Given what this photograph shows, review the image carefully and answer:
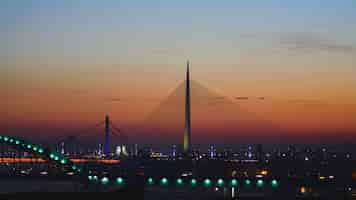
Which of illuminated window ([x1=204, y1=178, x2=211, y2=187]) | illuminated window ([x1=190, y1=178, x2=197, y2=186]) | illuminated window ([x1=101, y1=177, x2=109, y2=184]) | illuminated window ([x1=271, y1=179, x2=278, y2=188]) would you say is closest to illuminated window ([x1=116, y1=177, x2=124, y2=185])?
illuminated window ([x1=101, y1=177, x2=109, y2=184])

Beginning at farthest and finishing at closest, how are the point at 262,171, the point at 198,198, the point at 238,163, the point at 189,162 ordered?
the point at 238,163, the point at 262,171, the point at 189,162, the point at 198,198

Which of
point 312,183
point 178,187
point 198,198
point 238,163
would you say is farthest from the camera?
point 238,163

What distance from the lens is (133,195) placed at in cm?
6719

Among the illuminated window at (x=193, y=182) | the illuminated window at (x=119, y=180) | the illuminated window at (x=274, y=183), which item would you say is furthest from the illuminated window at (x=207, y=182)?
the illuminated window at (x=119, y=180)

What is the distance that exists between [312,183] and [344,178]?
13758mm

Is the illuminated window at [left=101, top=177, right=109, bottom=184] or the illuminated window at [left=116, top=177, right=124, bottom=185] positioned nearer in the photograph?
the illuminated window at [left=116, top=177, right=124, bottom=185]

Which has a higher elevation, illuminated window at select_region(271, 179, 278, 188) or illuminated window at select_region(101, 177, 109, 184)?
illuminated window at select_region(101, 177, 109, 184)

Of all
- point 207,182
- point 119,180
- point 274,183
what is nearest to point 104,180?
point 119,180

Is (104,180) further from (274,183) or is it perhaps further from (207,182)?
(274,183)

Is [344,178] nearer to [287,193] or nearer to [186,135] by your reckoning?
[287,193]

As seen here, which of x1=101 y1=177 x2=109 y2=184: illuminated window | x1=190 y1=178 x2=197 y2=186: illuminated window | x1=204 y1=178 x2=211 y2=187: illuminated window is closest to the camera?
x1=190 y1=178 x2=197 y2=186: illuminated window

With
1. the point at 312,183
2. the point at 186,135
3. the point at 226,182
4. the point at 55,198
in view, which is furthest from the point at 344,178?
the point at 55,198

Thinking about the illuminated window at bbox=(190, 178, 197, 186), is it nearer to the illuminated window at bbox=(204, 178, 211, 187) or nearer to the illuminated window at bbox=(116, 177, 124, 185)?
the illuminated window at bbox=(204, 178, 211, 187)

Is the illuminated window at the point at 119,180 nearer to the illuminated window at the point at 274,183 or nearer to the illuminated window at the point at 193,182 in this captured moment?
the illuminated window at the point at 193,182
